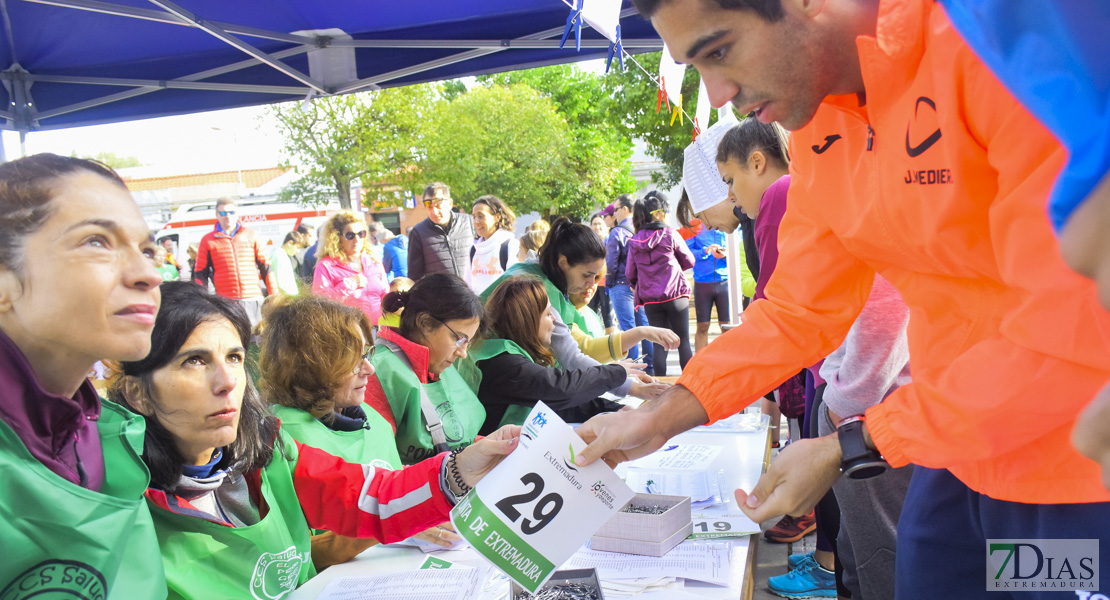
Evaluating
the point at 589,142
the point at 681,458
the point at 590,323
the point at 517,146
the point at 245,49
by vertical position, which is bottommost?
the point at 681,458

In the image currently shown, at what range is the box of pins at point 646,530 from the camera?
1698 mm

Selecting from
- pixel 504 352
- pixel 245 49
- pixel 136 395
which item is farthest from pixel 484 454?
pixel 245 49

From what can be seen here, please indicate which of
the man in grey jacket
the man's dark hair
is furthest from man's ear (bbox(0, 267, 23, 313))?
the man in grey jacket

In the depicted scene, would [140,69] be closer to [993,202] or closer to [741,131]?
[741,131]

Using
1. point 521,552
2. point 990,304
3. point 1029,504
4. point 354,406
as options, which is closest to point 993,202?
point 990,304

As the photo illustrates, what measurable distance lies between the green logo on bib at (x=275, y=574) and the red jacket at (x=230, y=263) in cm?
661

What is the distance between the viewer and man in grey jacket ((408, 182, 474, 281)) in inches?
253

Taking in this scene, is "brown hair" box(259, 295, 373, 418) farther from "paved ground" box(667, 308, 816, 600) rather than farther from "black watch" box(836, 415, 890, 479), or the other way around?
"paved ground" box(667, 308, 816, 600)

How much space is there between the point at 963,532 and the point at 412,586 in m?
1.10

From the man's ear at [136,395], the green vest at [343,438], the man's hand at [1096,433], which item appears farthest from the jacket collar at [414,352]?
the man's hand at [1096,433]

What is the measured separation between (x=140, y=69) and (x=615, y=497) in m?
4.69

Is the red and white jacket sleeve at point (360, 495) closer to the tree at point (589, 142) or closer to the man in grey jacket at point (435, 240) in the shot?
the man in grey jacket at point (435, 240)

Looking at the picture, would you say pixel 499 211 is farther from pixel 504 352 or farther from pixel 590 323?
pixel 504 352

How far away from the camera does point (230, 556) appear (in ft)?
5.29
